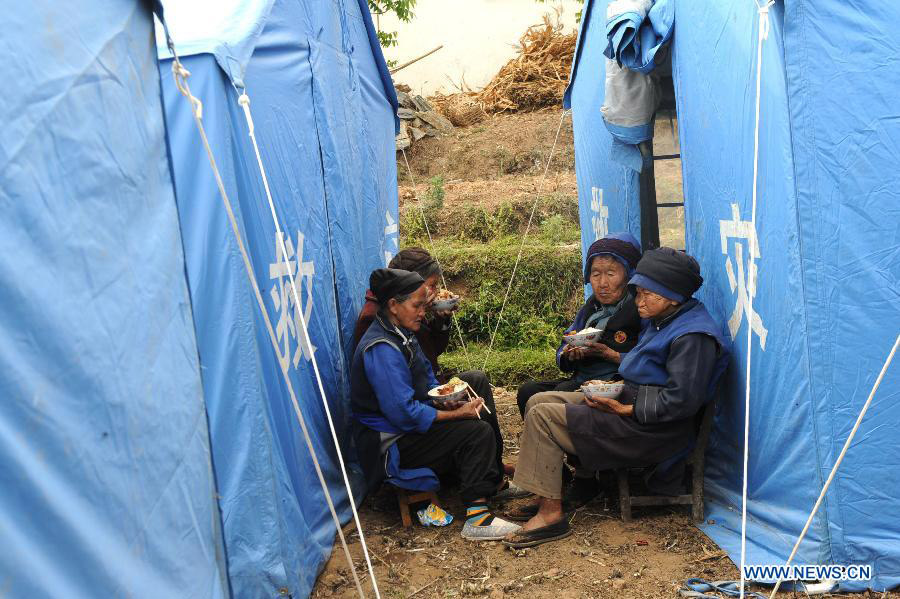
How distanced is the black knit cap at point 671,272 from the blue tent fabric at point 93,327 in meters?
2.01

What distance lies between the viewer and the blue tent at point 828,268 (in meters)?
2.75

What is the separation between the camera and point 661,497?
385 centimetres

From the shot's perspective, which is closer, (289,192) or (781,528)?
(781,528)

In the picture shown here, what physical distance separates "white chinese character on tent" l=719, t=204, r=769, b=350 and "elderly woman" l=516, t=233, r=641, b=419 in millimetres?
665

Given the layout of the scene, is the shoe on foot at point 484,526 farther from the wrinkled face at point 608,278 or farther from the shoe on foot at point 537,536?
the wrinkled face at point 608,278

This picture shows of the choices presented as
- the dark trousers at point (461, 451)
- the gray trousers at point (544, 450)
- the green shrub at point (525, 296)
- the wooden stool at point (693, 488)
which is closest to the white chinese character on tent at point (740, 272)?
the wooden stool at point (693, 488)

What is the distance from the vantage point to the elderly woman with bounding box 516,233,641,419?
14.1ft

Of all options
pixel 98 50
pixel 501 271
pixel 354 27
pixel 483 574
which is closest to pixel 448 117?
pixel 501 271

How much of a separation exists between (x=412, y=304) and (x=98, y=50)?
218 centimetres

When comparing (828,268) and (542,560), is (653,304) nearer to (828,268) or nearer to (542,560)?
(828,268)

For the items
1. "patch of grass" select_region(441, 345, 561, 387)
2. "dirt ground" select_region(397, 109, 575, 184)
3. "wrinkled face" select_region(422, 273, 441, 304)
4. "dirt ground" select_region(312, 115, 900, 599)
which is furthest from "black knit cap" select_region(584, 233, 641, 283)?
"dirt ground" select_region(397, 109, 575, 184)

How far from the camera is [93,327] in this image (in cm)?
A: 187

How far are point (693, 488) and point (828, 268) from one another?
1319 mm

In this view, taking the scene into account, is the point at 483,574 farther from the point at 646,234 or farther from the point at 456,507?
the point at 646,234
